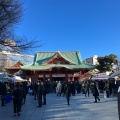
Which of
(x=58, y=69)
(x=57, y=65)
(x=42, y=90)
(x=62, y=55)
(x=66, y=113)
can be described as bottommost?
(x=66, y=113)

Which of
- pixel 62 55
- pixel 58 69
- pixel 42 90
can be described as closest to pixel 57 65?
pixel 58 69

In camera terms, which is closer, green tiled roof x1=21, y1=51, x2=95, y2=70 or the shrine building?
the shrine building

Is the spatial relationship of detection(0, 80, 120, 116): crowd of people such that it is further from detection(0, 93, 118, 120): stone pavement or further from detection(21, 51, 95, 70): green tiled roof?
detection(21, 51, 95, 70): green tiled roof

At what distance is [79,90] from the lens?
113 feet

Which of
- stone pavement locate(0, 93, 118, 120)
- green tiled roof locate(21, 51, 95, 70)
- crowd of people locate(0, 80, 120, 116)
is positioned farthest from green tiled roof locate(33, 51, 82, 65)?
stone pavement locate(0, 93, 118, 120)

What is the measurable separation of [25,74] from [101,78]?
21616mm

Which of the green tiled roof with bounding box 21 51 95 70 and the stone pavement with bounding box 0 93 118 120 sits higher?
the green tiled roof with bounding box 21 51 95 70

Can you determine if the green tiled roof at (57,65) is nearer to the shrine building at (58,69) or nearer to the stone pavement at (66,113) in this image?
the shrine building at (58,69)

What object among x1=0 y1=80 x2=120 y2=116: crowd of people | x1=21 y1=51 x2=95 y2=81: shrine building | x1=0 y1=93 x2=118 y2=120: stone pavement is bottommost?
x1=0 y1=93 x2=118 y2=120: stone pavement

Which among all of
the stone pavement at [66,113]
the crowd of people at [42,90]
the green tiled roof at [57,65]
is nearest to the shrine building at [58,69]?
the green tiled roof at [57,65]

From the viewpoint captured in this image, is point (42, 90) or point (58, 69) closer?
point (42, 90)

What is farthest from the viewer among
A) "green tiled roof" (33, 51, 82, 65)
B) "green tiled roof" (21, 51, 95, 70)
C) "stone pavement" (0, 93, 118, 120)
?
"green tiled roof" (33, 51, 82, 65)

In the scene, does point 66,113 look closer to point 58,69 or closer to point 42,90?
point 42,90

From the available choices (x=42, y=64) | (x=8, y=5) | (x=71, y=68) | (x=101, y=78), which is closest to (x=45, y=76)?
(x=42, y=64)
